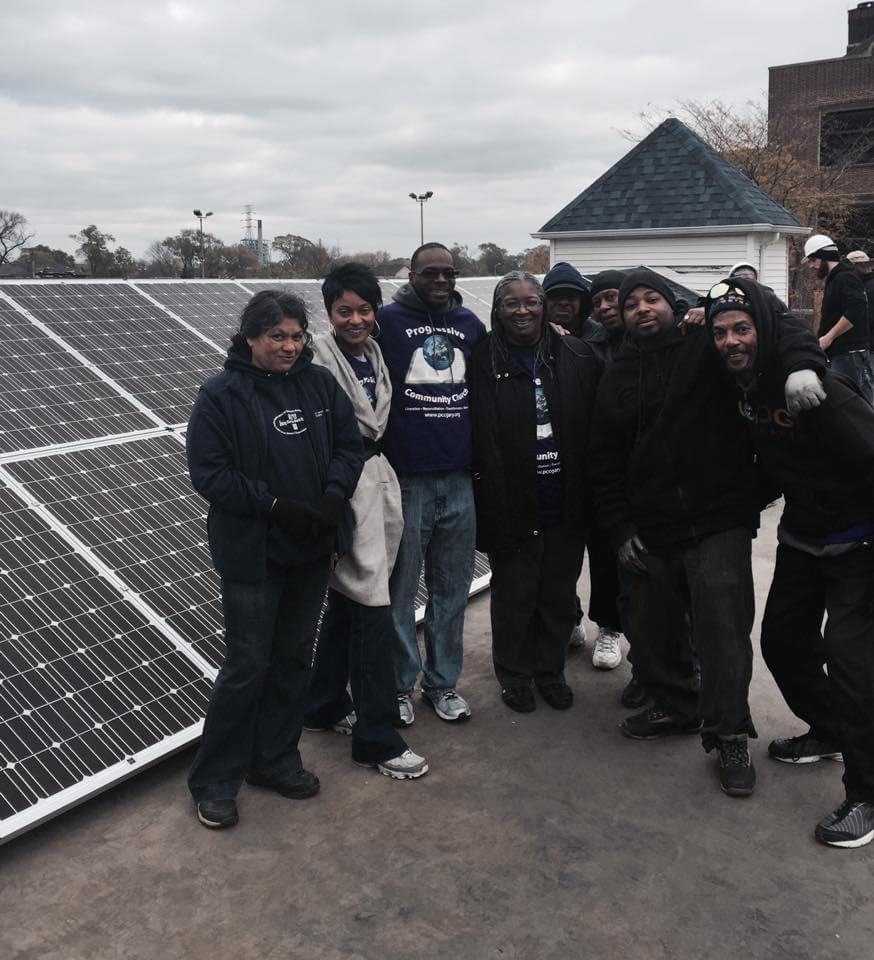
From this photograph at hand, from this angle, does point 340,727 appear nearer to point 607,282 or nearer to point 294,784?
point 294,784

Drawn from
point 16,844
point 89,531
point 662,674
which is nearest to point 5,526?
point 89,531

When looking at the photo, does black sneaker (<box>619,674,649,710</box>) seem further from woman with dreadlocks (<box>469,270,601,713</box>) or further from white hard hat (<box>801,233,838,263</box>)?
white hard hat (<box>801,233,838,263</box>)

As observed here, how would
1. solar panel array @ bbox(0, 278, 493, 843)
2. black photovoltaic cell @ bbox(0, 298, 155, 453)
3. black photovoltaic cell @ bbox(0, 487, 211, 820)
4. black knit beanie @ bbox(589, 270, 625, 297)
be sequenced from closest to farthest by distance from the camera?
black photovoltaic cell @ bbox(0, 487, 211, 820)
solar panel array @ bbox(0, 278, 493, 843)
black photovoltaic cell @ bbox(0, 298, 155, 453)
black knit beanie @ bbox(589, 270, 625, 297)

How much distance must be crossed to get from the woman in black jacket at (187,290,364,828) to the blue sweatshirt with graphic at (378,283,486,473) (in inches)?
19.0

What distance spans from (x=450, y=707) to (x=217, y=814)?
1.32m

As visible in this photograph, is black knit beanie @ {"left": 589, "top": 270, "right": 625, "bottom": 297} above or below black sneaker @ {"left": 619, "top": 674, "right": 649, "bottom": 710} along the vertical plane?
above

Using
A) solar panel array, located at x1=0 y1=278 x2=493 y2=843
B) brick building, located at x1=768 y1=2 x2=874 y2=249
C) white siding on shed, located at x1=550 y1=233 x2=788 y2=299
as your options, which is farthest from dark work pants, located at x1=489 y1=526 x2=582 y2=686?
brick building, located at x1=768 y1=2 x2=874 y2=249

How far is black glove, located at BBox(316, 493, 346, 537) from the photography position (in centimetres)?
353

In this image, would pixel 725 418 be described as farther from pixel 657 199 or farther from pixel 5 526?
pixel 657 199

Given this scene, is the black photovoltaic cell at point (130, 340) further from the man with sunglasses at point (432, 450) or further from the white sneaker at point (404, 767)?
the white sneaker at point (404, 767)

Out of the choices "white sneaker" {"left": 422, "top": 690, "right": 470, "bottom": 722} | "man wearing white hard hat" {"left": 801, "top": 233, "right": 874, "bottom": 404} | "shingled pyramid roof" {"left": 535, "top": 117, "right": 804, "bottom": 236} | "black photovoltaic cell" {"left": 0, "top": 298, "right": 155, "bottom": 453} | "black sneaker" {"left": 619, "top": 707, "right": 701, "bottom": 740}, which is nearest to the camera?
"black sneaker" {"left": 619, "top": 707, "right": 701, "bottom": 740}

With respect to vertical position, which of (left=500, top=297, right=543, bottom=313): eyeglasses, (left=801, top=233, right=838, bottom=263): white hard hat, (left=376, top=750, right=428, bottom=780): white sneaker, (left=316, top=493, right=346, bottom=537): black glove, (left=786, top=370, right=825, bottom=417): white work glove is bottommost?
(left=376, top=750, right=428, bottom=780): white sneaker

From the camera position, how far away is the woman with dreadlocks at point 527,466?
170 inches

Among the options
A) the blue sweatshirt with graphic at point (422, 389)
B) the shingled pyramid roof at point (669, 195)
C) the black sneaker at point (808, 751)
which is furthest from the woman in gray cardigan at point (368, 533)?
the shingled pyramid roof at point (669, 195)
